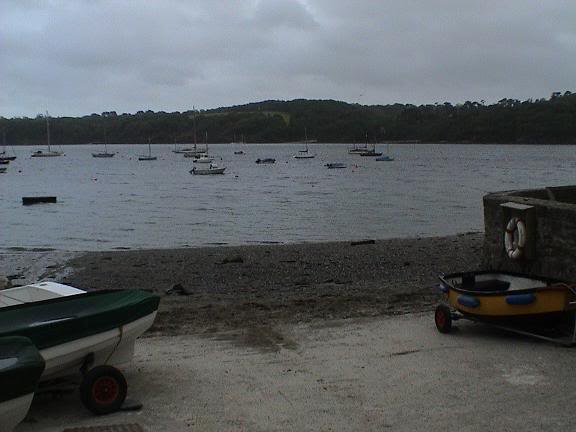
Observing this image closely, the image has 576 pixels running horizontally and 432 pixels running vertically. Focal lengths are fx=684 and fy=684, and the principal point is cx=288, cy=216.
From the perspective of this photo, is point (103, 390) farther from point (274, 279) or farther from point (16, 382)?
point (274, 279)

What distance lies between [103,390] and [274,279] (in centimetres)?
992

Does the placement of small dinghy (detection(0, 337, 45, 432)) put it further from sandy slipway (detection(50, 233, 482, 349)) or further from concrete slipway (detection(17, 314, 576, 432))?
sandy slipway (detection(50, 233, 482, 349))

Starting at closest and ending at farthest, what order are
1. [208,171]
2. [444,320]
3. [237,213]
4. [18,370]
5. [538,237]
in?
1. [18,370]
2. [444,320]
3. [538,237]
4. [237,213]
5. [208,171]

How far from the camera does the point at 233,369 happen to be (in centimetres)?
797

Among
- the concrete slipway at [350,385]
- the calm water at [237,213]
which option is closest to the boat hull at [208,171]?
the calm water at [237,213]

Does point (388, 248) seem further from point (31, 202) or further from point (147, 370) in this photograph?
point (31, 202)

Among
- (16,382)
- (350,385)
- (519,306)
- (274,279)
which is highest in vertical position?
(16,382)

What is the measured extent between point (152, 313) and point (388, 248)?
1517cm

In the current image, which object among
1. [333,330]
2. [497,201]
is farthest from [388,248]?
[333,330]

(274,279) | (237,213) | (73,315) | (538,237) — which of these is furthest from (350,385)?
(237,213)

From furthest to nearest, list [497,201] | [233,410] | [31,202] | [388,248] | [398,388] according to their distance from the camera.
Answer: [31,202] < [388,248] < [497,201] < [398,388] < [233,410]

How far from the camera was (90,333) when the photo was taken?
21.8 ft

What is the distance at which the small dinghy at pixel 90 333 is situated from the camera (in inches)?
251

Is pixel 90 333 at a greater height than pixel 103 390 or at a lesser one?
greater
